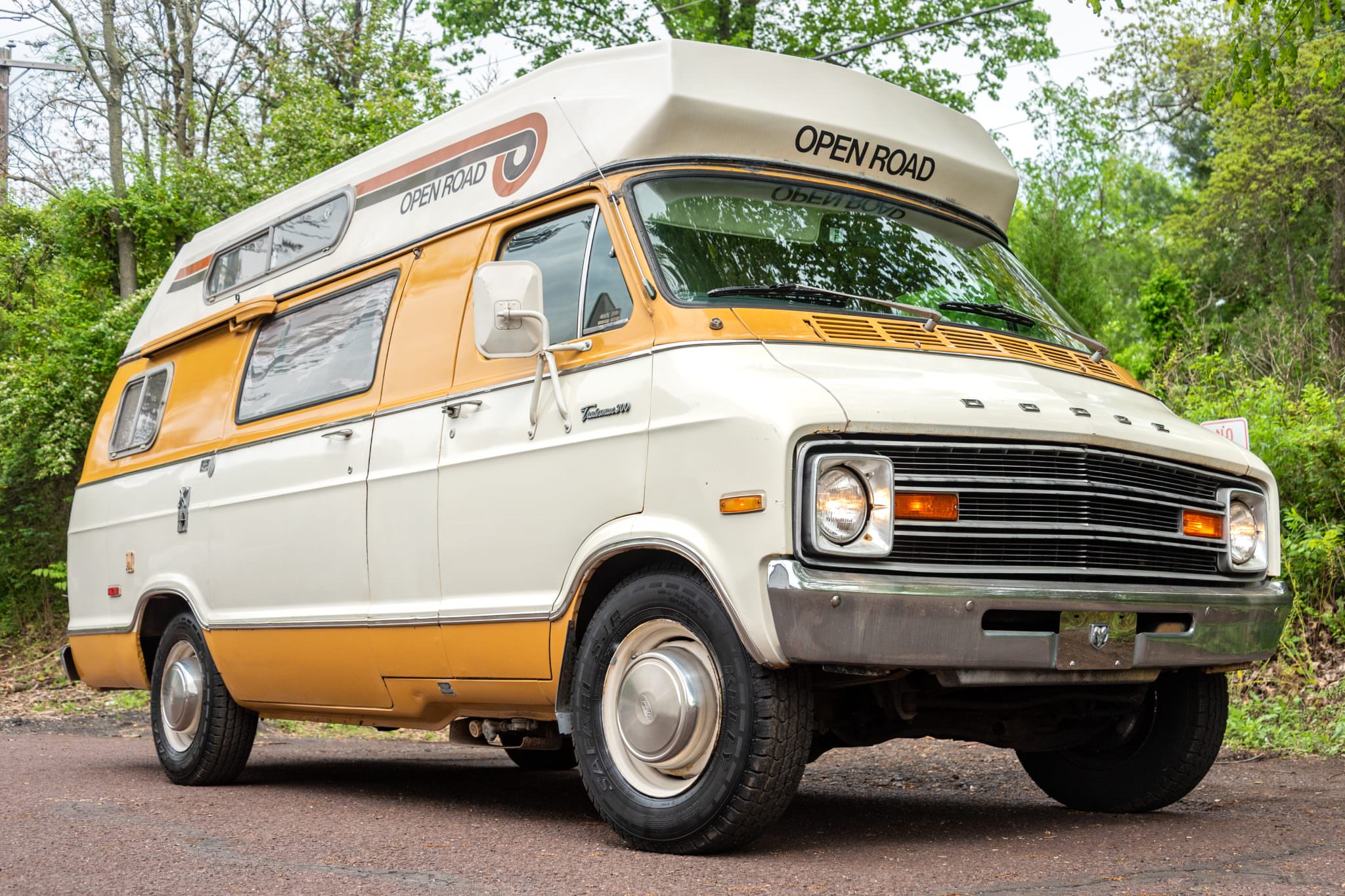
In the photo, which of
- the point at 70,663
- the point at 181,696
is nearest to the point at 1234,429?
the point at 181,696

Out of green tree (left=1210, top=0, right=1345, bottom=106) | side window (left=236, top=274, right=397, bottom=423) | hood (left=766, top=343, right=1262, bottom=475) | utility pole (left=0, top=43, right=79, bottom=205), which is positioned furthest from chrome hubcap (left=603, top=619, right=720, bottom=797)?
utility pole (left=0, top=43, right=79, bottom=205)


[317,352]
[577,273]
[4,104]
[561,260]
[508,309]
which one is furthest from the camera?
[4,104]

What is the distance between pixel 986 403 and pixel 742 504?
87 centimetres

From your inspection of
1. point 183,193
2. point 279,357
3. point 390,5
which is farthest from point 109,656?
point 390,5

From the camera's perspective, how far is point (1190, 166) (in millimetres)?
37156

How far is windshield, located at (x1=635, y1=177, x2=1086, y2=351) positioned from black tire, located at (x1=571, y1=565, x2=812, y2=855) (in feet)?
3.61

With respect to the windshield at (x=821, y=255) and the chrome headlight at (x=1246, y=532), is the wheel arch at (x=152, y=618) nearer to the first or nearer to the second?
the windshield at (x=821, y=255)

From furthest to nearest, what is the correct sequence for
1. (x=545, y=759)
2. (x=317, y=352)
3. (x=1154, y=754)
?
1. (x=545, y=759)
2. (x=317, y=352)
3. (x=1154, y=754)

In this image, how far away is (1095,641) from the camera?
4469 millimetres

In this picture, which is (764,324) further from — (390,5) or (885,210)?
(390,5)

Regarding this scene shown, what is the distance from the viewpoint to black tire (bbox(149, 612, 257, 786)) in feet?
24.1

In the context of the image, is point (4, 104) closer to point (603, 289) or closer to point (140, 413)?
point (140, 413)

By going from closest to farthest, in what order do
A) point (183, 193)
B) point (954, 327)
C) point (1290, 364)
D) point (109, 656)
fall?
point (954, 327)
point (109, 656)
point (1290, 364)
point (183, 193)

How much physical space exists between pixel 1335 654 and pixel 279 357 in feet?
22.3
